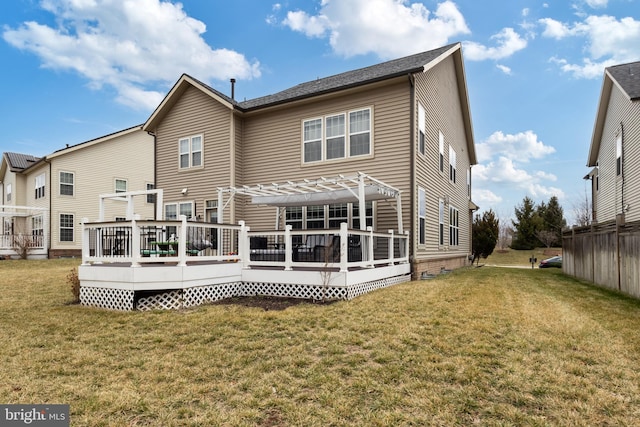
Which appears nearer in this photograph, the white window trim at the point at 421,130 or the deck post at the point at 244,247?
the deck post at the point at 244,247

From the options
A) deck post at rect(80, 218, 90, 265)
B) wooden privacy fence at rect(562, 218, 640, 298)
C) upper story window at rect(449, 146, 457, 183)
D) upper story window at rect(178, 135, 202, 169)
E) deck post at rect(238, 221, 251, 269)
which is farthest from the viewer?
upper story window at rect(449, 146, 457, 183)

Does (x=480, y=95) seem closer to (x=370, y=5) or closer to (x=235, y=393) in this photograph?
(x=370, y=5)

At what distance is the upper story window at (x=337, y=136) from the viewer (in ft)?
38.4

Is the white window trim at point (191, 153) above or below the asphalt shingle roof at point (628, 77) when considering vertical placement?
below

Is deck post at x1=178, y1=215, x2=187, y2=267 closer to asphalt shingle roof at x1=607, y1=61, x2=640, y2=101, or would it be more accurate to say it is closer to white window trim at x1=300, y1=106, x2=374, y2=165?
white window trim at x1=300, y1=106, x2=374, y2=165

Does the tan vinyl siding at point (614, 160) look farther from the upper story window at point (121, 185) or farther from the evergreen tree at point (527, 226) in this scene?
the upper story window at point (121, 185)

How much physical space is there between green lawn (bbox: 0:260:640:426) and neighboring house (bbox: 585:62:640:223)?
9.38 meters

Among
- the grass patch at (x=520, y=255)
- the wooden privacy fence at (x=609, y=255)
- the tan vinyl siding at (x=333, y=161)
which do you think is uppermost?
the tan vinyl siding at (x=333, y=161)

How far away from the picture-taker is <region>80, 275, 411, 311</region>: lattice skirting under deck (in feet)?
24.0

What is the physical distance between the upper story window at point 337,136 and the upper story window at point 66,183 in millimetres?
18251

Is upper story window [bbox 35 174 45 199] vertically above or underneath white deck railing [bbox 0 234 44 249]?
above

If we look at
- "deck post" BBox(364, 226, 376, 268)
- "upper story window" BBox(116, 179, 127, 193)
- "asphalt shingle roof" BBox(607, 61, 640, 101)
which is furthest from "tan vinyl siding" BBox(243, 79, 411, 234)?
"upper story window" BBox(116, 179, 127, 193)

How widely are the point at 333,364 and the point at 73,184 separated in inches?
979

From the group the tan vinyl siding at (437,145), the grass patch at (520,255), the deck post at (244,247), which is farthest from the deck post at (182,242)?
the grass patch at (520,255)
